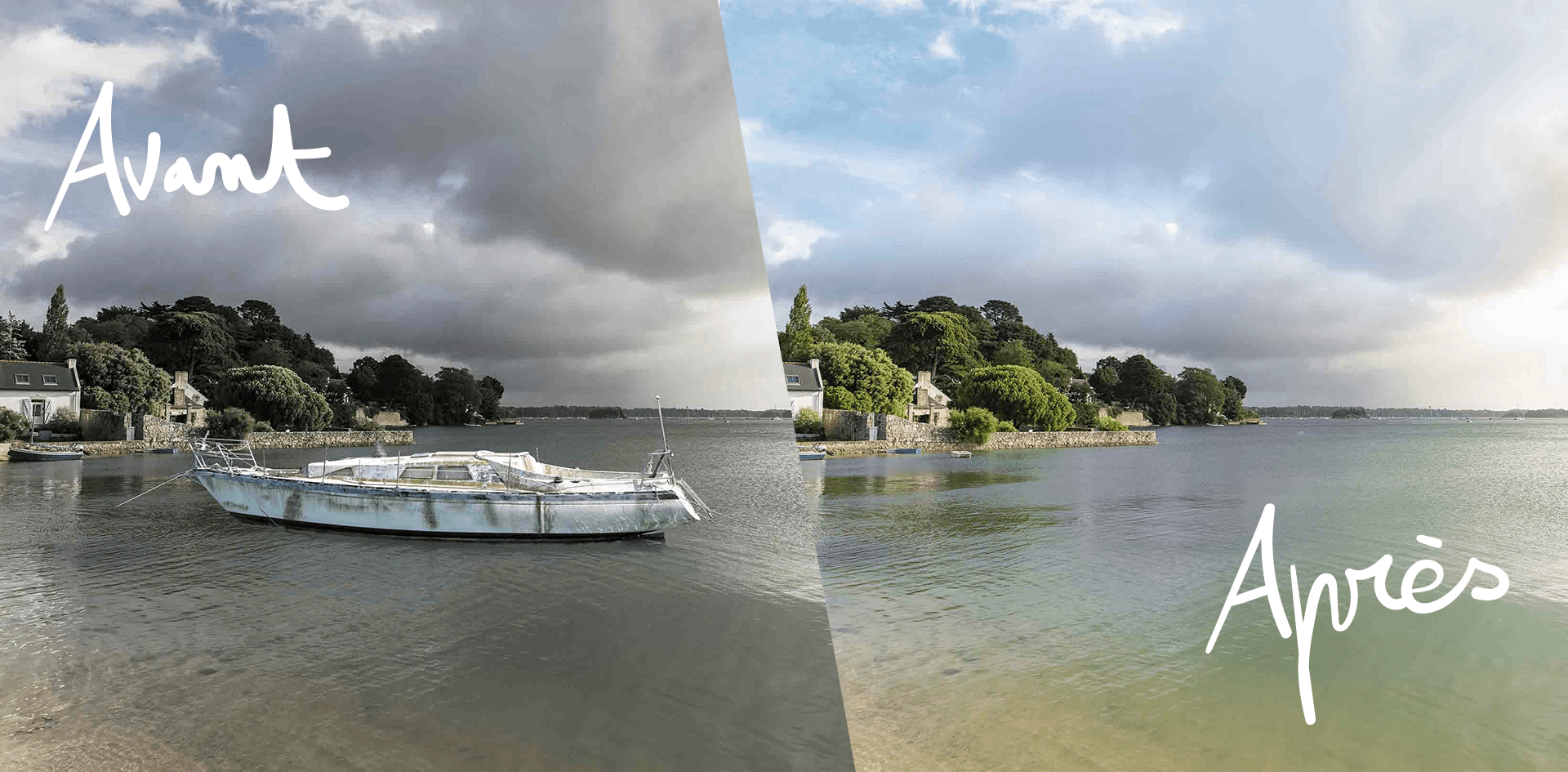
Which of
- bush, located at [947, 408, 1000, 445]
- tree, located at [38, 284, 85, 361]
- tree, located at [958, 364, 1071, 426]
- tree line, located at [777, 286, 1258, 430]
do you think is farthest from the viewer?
bush, located at [947, 408, 1000, 445]

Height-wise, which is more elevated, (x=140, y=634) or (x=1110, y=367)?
(x=1110, y=367)

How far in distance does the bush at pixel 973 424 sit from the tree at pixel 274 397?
713 inches

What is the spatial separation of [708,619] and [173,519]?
15.4 meters

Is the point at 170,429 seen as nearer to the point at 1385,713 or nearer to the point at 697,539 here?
the point at 697,539

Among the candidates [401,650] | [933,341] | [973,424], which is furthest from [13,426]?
[973,424]

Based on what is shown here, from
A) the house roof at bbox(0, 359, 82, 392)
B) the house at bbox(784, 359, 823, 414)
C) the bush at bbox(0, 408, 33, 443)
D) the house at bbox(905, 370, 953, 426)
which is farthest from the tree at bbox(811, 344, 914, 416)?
the bush at bbox(0, 408, 33, 443)

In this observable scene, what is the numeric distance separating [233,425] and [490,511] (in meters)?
12.3

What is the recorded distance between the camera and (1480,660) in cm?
682

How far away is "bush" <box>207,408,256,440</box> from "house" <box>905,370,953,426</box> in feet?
59.3

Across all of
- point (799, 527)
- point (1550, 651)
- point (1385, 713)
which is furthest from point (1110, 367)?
point (1385, 713)

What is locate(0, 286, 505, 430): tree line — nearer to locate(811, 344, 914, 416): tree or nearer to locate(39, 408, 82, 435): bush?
locate(39, 408, 82, 435): bush

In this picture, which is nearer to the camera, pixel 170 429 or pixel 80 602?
pixel 80 602

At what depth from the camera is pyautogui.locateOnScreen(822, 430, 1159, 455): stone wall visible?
20938 millimetres

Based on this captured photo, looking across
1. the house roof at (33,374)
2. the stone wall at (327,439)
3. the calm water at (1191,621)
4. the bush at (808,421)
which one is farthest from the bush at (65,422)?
the bush at (808,421)
